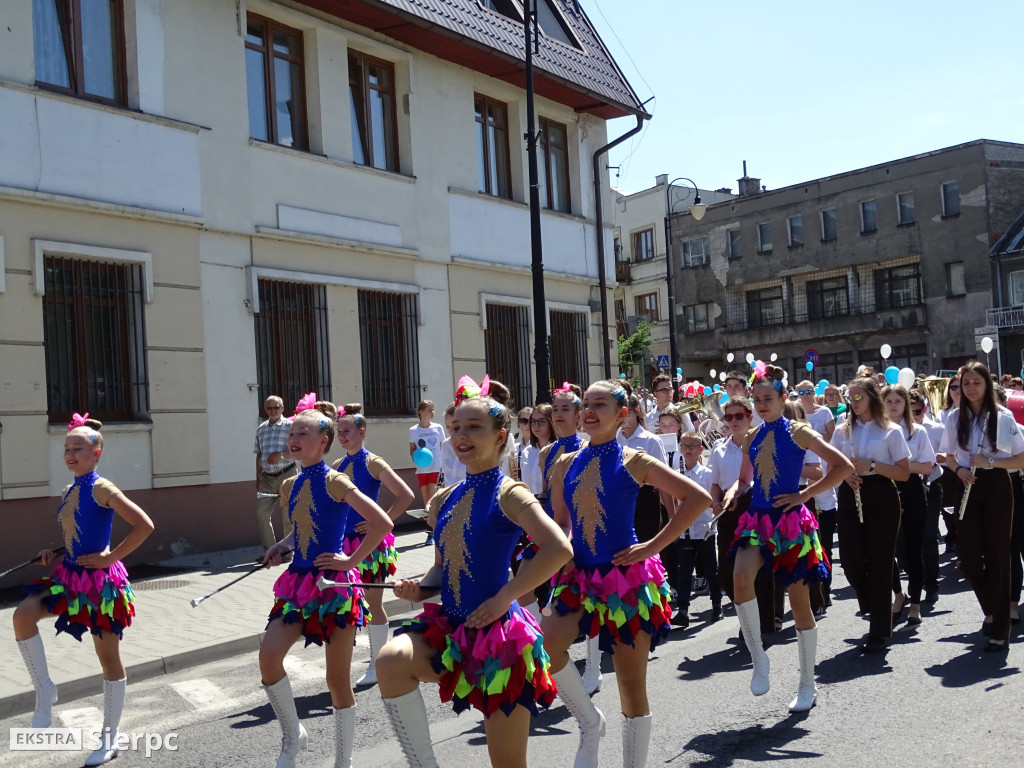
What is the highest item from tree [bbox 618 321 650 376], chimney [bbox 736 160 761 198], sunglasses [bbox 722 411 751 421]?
chimney [bbox 736 160 761 198]

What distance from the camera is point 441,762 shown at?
5.55 metres

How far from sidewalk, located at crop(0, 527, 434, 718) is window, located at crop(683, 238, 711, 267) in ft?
149

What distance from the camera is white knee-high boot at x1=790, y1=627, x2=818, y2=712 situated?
611 centimetres

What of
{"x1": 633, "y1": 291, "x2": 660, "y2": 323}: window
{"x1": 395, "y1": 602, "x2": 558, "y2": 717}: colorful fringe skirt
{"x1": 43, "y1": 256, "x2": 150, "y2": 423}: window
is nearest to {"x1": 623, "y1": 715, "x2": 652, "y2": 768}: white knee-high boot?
{"x1": 395, "y1": 602, "x2": 558, "y2": 717}: colorful fringe skirt

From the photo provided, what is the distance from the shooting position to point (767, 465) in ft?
21.4

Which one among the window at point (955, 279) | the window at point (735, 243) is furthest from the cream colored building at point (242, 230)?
the window at point (735, 243)

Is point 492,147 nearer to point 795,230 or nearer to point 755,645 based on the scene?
→ point 755,645

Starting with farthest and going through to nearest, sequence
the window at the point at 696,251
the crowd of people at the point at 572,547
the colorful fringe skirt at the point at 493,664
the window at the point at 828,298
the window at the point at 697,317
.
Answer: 1. the window at the point at 697,317
2. the window at the point at 696,251
3. the window at the point at 828,298
4. the crowd of people at the point at 572,547
5. the colorful fringe skirt at the point at 493,664

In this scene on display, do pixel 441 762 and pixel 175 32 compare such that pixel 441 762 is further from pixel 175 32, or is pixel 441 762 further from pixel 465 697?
pixel 175 32

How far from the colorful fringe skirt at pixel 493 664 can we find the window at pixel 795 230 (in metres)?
50.7

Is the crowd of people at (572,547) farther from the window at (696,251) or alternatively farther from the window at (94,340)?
the window at (696,251)

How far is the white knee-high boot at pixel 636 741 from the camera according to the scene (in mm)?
4762

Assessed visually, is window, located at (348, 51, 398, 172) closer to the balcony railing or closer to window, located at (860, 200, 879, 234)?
the balcony railing

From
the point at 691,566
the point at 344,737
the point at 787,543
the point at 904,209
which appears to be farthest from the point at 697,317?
the point at 344,737
